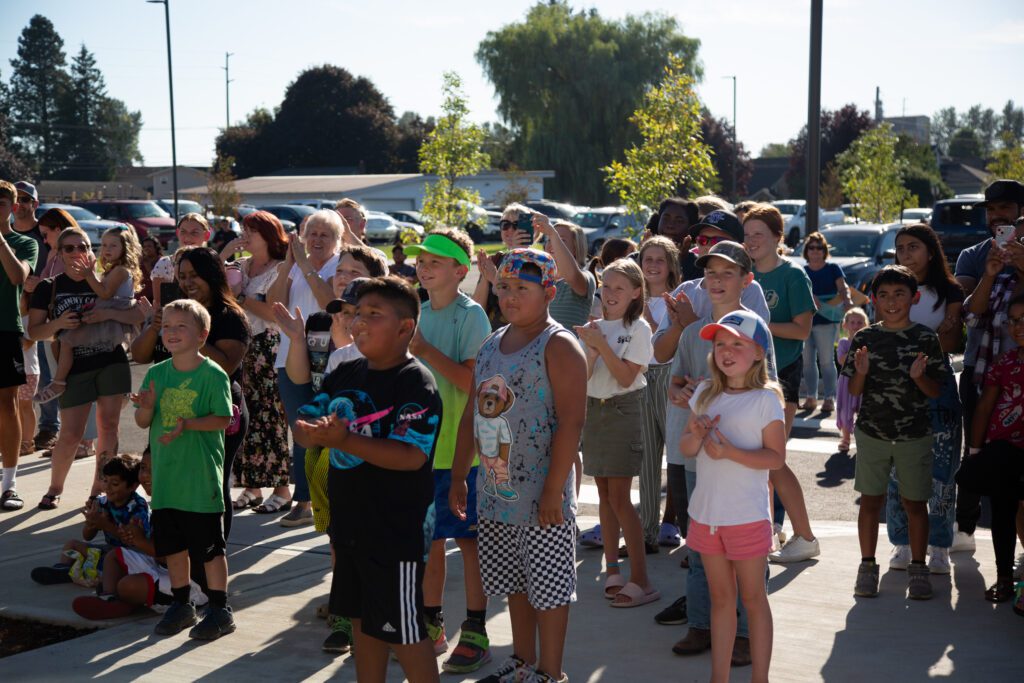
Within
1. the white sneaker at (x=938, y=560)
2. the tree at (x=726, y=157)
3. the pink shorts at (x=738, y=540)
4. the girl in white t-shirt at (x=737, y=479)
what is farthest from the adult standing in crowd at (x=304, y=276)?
the tree at (x=726, y=157)

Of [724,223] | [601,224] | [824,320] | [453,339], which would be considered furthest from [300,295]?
[601,224]

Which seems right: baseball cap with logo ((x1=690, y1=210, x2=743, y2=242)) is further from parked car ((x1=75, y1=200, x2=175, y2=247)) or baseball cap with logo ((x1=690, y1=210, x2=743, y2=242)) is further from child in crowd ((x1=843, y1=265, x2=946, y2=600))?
parked car ((x1=75, y1=200, x2=175, y2=247))

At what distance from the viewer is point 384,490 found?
407 centimetres

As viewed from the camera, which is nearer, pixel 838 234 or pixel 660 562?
pixel 660 562

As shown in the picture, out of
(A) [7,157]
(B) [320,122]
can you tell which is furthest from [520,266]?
(B) [320,122]

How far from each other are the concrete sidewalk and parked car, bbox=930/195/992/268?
685 inches

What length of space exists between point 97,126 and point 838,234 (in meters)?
104

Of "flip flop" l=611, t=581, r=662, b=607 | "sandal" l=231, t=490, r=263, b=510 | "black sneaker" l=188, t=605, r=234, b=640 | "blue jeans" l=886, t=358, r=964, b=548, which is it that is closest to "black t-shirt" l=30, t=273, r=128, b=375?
"sandal" l=231, t=490, r=263, b=510

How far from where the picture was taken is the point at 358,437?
12.8 ft

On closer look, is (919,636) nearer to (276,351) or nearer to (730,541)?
(730,541)

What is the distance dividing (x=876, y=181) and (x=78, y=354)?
2955 cm

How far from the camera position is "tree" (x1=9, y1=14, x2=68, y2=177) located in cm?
10812

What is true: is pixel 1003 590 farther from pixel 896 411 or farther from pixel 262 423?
pixel 262 423

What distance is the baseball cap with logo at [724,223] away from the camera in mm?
6316
